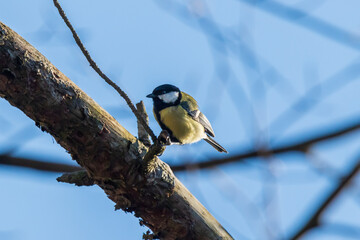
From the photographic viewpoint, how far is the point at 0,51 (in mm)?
1751

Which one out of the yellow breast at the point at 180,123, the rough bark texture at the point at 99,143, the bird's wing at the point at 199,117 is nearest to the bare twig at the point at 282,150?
the rough bark texture at the point at 99,143

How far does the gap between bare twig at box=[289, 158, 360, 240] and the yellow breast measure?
2358 mm

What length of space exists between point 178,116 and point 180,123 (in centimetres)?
6

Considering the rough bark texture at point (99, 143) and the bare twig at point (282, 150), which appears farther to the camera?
the rough bark texture at point (99, 143)

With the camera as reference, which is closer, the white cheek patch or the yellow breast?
the yellow breast

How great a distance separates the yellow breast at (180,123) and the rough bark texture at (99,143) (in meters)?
1.09

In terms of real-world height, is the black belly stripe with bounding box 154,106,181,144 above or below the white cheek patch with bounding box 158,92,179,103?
below

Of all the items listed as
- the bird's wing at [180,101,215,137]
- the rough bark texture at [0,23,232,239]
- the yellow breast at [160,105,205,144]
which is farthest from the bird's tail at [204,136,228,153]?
the rough bark texture at [0,23,232,239]

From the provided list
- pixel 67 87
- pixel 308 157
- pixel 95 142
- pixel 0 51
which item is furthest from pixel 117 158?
pixel 308 157

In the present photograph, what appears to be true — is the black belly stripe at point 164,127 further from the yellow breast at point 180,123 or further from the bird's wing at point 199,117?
the bird's wing at point 199,117

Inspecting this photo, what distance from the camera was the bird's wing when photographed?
338 cm

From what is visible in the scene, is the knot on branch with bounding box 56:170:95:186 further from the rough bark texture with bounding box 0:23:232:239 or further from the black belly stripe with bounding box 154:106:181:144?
the black belly stripe with bounding box 154:106:181:144

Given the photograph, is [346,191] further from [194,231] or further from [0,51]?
[0,51]

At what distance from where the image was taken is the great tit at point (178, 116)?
317 cm
